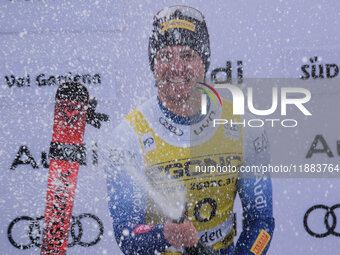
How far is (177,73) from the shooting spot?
52.3 inches

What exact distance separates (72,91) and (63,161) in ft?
0.96

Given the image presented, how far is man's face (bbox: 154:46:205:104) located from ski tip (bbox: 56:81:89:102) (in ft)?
1.27

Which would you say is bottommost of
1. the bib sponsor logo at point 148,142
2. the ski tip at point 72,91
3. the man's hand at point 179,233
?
the man's hand at point 179,233

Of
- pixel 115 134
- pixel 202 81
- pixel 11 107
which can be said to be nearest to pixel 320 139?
pixel 202 81

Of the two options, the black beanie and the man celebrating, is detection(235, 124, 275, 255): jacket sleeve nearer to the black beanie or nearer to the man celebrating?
the man celebrating

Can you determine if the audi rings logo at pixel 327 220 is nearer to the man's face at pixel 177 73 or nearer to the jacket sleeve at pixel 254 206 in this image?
the jacket sleeve at pixel 254 206

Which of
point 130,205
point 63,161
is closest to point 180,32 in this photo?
point 130,205

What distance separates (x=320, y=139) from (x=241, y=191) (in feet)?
1.53

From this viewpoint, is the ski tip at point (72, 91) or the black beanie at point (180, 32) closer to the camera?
the black beanie at point (180, 32)

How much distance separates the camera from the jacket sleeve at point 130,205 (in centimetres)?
119

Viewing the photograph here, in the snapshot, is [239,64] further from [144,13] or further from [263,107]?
[144,13]

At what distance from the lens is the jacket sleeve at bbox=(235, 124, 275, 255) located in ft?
4.26

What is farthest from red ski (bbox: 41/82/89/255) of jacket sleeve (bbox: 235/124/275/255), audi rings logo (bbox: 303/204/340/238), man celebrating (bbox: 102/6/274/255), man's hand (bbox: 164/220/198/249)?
audi rings logo (bbox: 303/204/340/238)

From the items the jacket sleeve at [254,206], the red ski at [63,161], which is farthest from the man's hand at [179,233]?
the red ski at [63,161]
